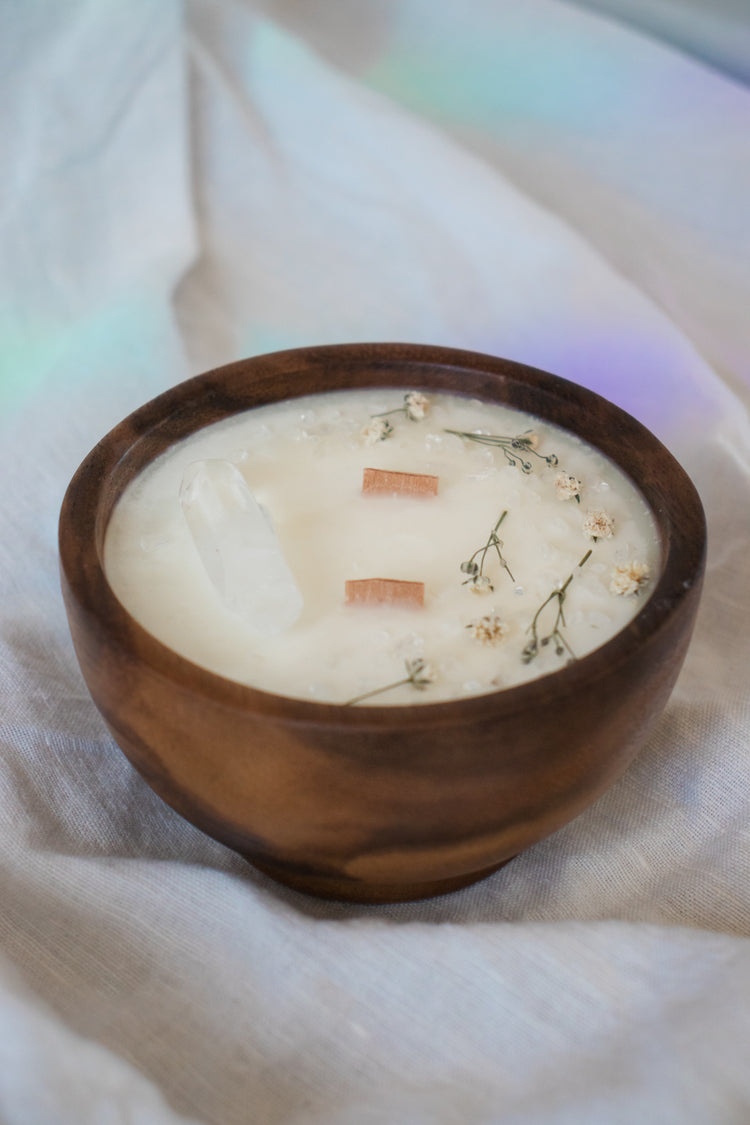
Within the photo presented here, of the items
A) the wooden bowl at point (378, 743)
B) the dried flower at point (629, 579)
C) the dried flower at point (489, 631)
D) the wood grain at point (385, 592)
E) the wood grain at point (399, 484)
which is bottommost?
the wooden bowl at point (378, 743)

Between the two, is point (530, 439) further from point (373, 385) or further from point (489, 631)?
point (489, 631)

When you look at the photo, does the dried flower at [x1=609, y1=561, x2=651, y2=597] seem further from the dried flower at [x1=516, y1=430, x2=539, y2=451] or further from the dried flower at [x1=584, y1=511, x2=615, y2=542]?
the dried flower at [x1=516, y1=430, x2=539, y2=451]

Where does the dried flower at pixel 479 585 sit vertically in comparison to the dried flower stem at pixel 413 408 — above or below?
below

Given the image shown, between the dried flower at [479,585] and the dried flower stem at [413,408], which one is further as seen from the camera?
the dried flower stem at [413,408]

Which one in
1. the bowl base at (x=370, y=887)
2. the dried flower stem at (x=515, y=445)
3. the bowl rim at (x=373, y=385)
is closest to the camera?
the bowl rim at (x=373, y=385)

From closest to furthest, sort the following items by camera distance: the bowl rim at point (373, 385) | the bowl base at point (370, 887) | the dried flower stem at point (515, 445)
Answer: the bowl rim at point (373, 385)
the bowl base at point (370, 887)
the dried flower stem at point (515, 445)

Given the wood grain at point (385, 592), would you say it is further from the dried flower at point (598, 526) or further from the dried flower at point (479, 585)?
the dried flower at point (598, 526)

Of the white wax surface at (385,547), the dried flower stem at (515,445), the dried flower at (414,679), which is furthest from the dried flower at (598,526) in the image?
the dried flower at (414,679)

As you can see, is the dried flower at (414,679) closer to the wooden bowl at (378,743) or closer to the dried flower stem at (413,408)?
the wooden bowl at (378,743)
